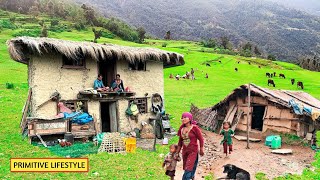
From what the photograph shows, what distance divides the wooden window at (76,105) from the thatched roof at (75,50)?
2126 mm

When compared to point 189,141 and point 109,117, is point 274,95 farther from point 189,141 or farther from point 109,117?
point 189,141

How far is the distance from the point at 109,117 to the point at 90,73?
327 cm

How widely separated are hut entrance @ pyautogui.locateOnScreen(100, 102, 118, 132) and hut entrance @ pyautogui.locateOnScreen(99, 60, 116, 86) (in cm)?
123

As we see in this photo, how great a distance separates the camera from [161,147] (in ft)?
48.2

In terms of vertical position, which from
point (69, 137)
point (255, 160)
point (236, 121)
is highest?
point (236, 121)

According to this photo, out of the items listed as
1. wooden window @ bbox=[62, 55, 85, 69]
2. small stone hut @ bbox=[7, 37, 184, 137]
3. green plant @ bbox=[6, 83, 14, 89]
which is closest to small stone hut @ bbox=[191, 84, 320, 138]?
small stone hut @ bbox=[7, 37, 184, 137]

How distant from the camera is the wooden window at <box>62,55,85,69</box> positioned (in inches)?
613

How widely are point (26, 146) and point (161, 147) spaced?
18.2ft

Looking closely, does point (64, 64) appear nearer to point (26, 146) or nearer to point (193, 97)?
point (26, 146)

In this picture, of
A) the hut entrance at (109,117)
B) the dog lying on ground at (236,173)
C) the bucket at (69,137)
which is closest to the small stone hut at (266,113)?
the hut entrance at (109,117)

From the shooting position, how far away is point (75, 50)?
48.9ft

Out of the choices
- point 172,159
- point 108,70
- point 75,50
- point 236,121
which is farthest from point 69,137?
point 236,121

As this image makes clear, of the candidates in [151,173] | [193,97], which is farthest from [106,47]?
[193,97]

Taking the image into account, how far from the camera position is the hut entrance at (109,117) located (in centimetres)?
1714
